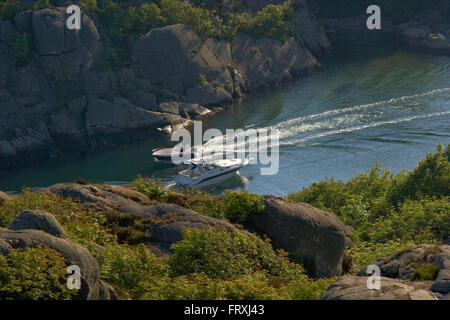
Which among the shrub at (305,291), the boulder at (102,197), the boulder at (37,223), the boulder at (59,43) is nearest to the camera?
the shrub at (305,291)

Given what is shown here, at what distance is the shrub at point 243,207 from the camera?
26.5 m

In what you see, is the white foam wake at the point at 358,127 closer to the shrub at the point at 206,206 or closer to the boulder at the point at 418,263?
the shrub at the point at 206,206

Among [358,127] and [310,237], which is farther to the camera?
[358,127]

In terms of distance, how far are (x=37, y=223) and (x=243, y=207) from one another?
29.4 ft

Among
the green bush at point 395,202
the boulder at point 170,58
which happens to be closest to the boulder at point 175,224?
the green bush at point 395,202

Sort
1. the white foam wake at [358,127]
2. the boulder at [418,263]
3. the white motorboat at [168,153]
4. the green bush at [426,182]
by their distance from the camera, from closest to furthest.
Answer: the boulder at [418,263] → the green bush at [426,182] → the white motorboat at [168,153] → the white foam wake at [358,127]

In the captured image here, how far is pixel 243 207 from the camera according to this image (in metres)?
26.6

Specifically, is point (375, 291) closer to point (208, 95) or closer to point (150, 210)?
point (150, 210)

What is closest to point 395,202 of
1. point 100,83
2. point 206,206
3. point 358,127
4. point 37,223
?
point 206,206

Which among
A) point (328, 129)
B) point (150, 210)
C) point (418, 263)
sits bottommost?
point (328, 129)

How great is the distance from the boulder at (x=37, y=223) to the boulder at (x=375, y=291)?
8.69 metres
